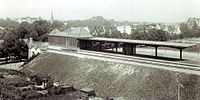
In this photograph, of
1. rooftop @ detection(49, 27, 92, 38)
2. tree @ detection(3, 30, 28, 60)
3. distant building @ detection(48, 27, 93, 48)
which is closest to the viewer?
distant building @ detection(48, 27, 93, 48)

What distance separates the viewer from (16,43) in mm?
34938

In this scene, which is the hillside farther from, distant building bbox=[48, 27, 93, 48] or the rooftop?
the rooftop

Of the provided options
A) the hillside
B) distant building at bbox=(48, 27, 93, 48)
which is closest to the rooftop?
distant building at bbox=(48, 27, 93, 48)

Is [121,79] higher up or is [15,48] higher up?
[15,48]

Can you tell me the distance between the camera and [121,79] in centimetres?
2039

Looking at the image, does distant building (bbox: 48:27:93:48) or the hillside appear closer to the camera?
the hillside

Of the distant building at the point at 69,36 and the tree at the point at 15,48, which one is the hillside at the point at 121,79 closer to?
the distant building at the point at 69,36

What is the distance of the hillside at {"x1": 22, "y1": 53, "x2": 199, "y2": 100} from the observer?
17.5 meters

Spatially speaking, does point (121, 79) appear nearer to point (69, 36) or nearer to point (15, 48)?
point (69, 36)

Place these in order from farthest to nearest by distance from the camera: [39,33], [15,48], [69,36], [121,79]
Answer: [39,33]
[15,48]
[69,36]
[121,79]

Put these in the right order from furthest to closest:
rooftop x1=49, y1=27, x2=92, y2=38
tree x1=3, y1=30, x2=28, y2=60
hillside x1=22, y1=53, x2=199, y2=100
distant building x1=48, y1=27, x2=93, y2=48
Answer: tree x1=3, y1=30, x2=28, y2=60 < rooftop x1=49, y1=27, x2=92, y2=38 < distant building x1=48, y1=27, x2=93, y2=48 < hillside x1=22, y1=53, x2=199, y2=100

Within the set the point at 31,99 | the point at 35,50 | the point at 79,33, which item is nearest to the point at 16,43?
the point at 35,50

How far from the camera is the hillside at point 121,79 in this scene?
17.5 metres

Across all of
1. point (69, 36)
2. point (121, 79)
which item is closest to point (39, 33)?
point (69, 36)
